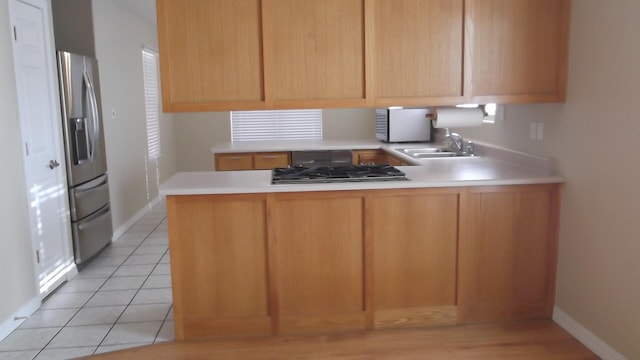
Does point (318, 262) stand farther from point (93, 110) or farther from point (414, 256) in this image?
point (93, 110)

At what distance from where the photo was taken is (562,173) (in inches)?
122

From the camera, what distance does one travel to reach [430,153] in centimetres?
457

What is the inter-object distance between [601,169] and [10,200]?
11.0 ft

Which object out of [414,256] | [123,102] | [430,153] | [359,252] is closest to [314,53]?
[359,252]

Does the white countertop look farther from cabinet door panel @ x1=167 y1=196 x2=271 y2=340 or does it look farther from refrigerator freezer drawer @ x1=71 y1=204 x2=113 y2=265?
refrigerator freezer drawer @ x1=71 y1=204 x2=113 y2=265

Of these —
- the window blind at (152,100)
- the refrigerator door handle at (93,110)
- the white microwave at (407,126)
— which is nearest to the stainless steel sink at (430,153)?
the white microwave at (407,126)

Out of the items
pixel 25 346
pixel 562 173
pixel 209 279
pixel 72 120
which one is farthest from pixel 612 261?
pixel 72 120

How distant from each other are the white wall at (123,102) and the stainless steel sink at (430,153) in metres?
2.84

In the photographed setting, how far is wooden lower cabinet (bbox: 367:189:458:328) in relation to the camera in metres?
3.06

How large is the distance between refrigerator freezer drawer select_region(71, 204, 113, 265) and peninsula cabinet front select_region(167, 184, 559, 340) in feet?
5.45

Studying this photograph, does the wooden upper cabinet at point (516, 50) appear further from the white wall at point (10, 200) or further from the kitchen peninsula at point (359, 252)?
the white wall at point (10, 200)

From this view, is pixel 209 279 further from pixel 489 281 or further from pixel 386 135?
pixel 386 135

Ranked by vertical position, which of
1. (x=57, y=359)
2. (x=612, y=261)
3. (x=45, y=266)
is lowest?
(x=57, y=359)

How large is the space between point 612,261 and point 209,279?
7.00 feet
